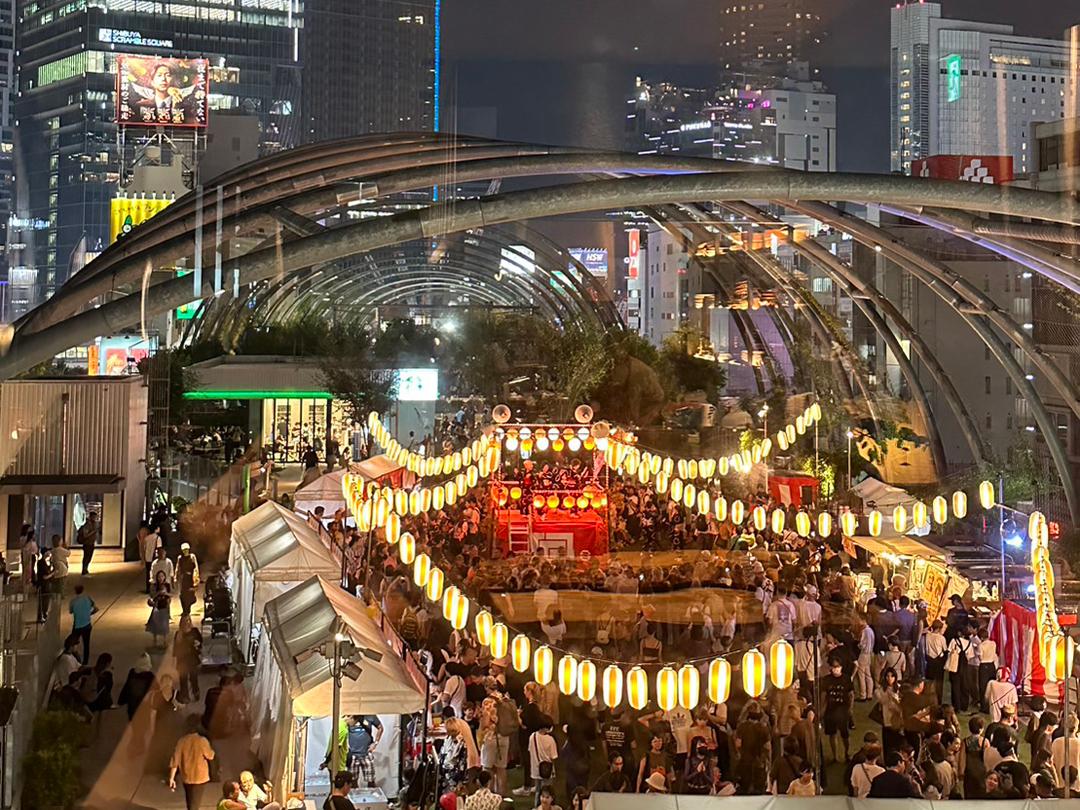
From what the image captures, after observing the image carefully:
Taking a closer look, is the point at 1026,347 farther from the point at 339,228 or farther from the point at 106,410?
the point at 106,410

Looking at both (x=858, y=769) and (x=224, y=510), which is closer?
(x=858, y=769)

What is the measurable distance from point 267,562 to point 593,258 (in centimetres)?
1600

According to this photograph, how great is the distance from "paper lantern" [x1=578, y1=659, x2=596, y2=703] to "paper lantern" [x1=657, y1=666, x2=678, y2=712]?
584 mm

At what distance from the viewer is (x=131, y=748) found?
29.9ft

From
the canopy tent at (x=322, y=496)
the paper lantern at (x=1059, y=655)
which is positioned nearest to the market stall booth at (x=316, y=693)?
the paper lantern at (x=1059, y=655)

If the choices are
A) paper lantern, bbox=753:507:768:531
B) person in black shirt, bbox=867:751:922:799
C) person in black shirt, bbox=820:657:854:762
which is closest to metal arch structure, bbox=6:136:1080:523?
person in black shirt, bbox=820:657:854:762

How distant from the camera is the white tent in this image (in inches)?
445

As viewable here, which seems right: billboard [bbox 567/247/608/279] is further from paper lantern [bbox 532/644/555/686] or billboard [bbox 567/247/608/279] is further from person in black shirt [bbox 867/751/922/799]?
person in black shirt [bbox 867/751/922/799]

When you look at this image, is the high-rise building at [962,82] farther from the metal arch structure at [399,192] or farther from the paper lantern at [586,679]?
the paper lantern at [586,679]

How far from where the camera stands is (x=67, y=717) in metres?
8.07

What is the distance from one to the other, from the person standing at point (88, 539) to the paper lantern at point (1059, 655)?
1284cm

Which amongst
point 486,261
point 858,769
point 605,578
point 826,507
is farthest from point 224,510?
point 486,261

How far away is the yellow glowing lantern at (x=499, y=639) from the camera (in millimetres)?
9789

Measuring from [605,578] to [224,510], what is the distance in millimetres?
6954
